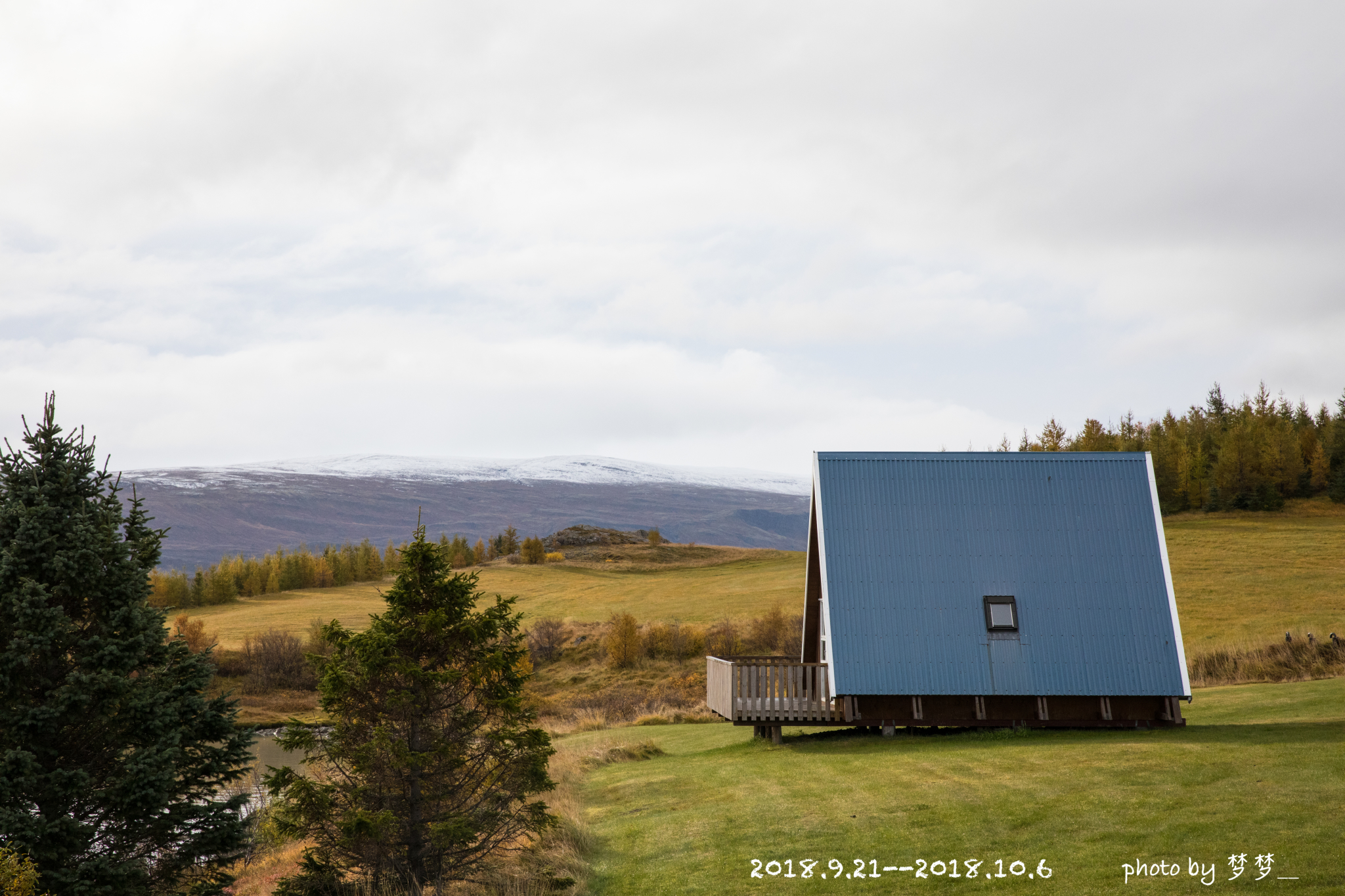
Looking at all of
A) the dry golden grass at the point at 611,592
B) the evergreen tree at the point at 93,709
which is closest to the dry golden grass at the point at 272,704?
the dry golden grass at the point at 611,592

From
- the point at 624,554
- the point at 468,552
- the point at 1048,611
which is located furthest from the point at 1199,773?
the point at 468,552

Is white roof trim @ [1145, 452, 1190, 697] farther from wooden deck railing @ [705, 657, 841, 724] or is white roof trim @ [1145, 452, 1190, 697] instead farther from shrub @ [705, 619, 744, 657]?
shrub @ [705, 619, 744, 657]

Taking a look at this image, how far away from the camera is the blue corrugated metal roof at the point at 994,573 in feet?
61.8

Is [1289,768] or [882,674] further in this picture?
[882,674]

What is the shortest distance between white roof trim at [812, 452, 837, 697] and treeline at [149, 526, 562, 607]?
74498mm

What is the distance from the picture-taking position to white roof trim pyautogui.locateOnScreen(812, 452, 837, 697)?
19062 mm

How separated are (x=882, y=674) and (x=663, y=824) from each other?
302 inches

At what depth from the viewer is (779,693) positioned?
65.9 ft

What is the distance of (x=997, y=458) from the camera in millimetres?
21266

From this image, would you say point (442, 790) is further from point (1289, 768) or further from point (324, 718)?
point (1289, 768)

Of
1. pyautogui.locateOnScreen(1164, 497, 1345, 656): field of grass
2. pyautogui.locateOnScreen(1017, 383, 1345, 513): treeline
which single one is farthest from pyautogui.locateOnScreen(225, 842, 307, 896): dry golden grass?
pyautogui.locateOnScreen(1017, 383, 1345, 513): treeline

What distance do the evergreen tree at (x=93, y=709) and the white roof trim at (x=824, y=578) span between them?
1190cm

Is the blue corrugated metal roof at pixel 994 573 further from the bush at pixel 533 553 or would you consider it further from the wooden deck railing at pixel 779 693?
the bush at pixel 533 553

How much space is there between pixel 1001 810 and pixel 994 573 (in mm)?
9148
